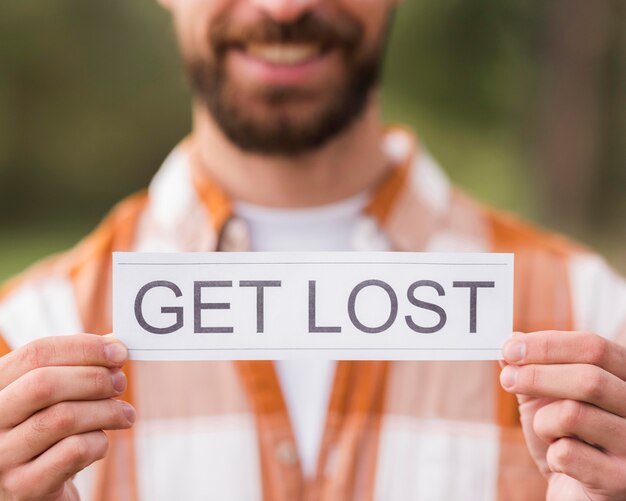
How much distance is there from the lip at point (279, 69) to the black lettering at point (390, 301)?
23.7 inches

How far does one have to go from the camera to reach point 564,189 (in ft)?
14.4

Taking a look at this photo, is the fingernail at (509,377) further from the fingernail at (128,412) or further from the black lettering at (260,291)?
the fingernail at (128,412)

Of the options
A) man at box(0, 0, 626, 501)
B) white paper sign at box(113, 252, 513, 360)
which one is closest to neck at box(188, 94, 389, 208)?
man at box(0, 0, 626, 501)

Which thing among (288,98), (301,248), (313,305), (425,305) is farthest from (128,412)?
(288,98)

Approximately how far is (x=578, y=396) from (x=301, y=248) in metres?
0.68

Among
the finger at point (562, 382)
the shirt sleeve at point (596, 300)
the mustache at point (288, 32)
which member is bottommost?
the finger at point (562, 382)

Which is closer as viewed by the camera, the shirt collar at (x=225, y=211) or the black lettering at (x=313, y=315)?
the black lettering at (x=313, y=315)

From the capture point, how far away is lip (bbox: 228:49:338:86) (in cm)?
145

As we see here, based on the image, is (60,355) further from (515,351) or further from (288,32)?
(288,32)

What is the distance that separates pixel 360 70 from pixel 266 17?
205 mm

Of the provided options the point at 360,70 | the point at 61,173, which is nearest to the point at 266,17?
the point at 360,70

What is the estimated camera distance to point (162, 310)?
97 cm

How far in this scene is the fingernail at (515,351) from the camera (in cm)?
92

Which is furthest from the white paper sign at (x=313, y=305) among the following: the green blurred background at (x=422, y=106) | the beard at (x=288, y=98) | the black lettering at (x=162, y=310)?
the green blurred background at (x=422, y=106)
